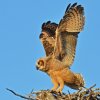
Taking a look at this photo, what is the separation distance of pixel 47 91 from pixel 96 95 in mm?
894

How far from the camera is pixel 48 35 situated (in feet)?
43.5

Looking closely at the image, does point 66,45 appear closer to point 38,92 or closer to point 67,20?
point 67,20

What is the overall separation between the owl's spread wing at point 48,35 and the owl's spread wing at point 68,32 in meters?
0.19

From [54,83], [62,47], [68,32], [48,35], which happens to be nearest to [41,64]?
[54,83]

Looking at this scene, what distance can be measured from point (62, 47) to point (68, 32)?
0.36 m

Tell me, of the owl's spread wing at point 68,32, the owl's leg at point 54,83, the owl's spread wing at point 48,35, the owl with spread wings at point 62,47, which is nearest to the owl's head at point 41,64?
the owl with spread wings at point 62,47

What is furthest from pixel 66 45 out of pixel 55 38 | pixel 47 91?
pixel 47 91

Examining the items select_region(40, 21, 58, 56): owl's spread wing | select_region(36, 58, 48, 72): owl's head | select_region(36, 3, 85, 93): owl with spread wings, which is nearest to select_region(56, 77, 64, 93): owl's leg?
select_region(36, 3, 85, 93): owl with spread wings

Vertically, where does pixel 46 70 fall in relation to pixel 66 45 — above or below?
below

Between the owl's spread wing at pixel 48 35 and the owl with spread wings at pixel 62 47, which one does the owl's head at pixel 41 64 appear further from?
the owl's spread wing at pixel 48 35

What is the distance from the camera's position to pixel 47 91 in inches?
459

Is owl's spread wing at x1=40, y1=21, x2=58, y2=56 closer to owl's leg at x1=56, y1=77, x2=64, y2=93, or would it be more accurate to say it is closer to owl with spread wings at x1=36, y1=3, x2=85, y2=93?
owl with spread wings at x1=36, y1=3, x2=85, y2=93

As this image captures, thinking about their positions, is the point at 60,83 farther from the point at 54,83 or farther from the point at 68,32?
the point at 68,32

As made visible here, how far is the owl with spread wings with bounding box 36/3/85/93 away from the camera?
39.7 ft
